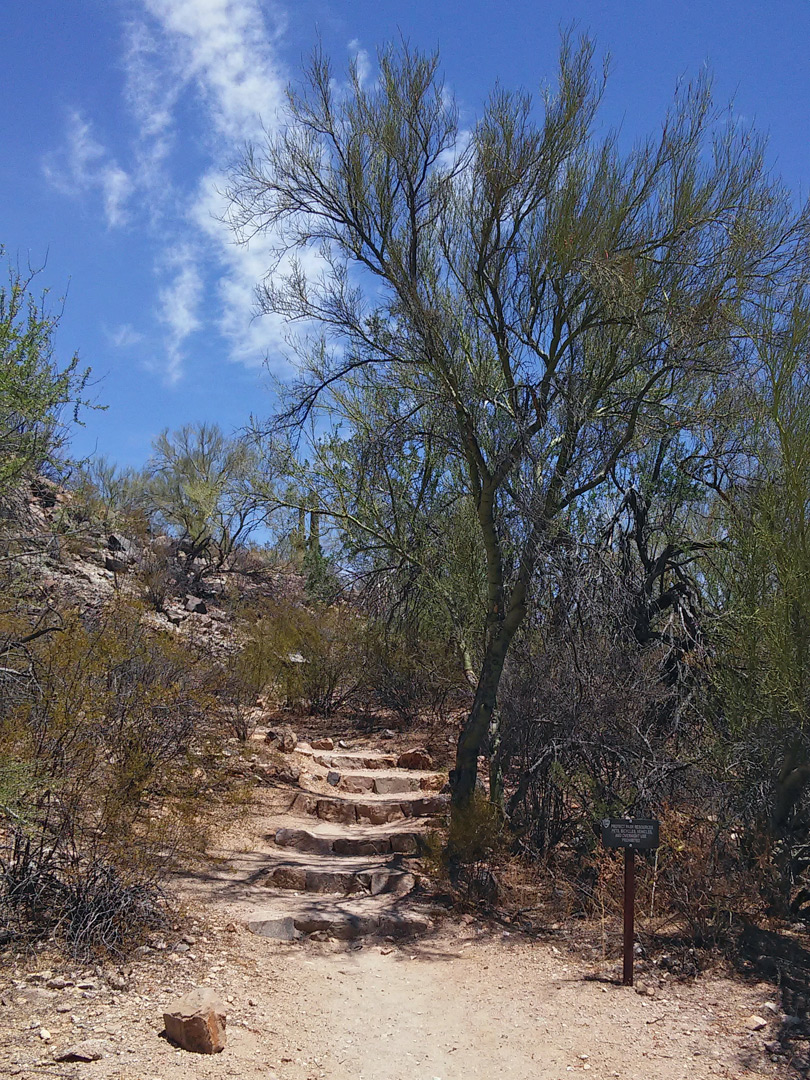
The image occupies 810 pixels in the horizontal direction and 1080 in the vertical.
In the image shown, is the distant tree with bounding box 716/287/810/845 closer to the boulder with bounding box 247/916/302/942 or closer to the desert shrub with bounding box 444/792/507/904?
the desert shrub with bounding box 444/792/507/904

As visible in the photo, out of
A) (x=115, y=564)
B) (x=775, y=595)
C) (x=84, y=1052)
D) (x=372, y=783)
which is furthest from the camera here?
(x=115, y=564)

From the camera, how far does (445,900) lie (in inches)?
317

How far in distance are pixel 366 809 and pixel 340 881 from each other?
2710mm

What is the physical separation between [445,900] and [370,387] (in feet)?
17.0

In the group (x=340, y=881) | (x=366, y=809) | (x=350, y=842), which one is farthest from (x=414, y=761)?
(x=340, y=881)

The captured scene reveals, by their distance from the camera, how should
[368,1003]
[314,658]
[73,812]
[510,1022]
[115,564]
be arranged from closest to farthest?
1. [510,1022]
2. [73,812]
3. [368,1003]
4. [314,658]
5. [115,564]

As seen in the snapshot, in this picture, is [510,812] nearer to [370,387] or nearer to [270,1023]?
[270,1023]

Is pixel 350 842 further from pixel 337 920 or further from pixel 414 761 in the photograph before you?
pixel 414 761

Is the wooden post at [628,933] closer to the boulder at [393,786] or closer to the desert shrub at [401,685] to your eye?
the boulder at [393,786]

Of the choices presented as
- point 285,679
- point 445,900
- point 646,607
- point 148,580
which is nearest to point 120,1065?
point 445,900

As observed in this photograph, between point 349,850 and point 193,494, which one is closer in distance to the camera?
point 349,850

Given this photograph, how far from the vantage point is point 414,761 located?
13320 millimetres

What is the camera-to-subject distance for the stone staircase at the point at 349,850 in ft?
24.5

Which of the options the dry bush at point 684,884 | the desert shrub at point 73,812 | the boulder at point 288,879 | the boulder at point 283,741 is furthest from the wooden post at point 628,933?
the boulder at point 283,741
